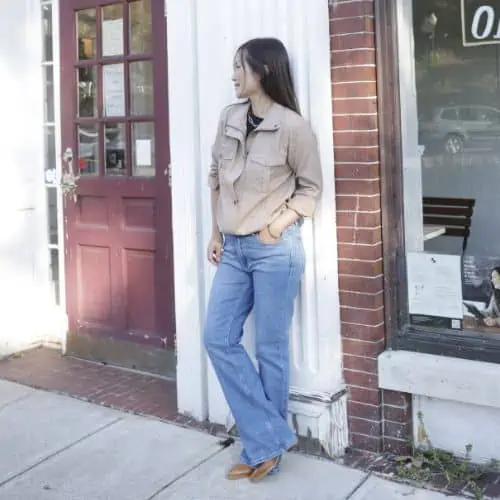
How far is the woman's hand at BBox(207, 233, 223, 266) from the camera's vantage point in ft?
12.9

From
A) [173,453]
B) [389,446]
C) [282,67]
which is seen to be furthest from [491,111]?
[173,453]

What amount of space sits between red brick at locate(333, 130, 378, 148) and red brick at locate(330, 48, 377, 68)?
0.33 metres

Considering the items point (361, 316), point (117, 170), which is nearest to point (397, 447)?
point (361, 316)

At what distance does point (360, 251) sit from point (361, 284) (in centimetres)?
16

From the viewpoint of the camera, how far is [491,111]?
16.8 feet

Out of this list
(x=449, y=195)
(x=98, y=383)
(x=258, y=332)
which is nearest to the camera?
(x=258, y=332)

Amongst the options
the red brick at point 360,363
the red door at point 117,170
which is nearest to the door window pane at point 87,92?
the red door at point 117,170

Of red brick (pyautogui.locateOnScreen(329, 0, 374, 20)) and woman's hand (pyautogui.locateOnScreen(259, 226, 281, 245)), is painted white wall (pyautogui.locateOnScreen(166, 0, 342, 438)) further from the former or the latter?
woman's hand (pyautogui.locateOnScreen(259, 226, 281, 245))

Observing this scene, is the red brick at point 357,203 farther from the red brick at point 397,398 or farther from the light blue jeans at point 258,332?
the red brick at point 397,398

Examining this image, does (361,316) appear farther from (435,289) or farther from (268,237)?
(268,237)

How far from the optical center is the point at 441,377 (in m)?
3.70

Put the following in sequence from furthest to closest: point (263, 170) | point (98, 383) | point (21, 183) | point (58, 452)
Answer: point (21, 183) < point (98, 383) < point (58, 452) < point (263, 170)

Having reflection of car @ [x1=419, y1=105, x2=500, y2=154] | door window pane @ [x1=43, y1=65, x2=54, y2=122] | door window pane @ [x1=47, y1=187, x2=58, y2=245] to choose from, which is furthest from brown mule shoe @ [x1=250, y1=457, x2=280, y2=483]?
door window pane @ [x1=43, y1=65, x2=54, y2=122]

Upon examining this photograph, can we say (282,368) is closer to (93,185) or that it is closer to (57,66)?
(93,185)
